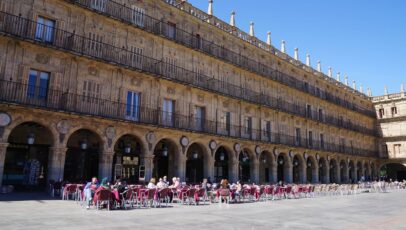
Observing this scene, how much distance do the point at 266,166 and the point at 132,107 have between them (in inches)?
619

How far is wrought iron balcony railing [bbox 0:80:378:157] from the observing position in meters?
15.0

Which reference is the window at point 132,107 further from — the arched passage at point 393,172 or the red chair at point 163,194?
the arched passage at point 393,172

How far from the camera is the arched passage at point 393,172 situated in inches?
1917

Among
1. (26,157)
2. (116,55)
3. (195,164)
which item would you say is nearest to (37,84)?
(26,157)

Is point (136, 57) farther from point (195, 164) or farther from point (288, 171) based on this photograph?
point (288, 171)

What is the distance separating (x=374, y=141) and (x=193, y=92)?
36.1 meters

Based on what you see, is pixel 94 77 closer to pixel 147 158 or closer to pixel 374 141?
pixel 147 158

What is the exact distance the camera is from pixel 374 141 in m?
48.2

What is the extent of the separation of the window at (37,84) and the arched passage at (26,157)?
1.52 metres

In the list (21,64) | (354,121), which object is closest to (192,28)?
(21,64)

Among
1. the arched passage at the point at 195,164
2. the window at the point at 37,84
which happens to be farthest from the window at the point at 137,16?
the arched passage at the point at 195,164

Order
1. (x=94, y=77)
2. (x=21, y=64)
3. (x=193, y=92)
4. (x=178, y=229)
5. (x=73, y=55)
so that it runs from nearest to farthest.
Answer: (x=178, y=229) → (x=21, y=64) → (x=73, y=55) → (x=94, y=77) → (x=193, y=92)

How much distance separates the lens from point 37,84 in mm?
15836

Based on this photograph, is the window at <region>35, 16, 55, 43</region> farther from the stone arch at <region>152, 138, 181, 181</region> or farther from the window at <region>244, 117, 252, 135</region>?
the window at <region>244, 117, 252, 135</region>
